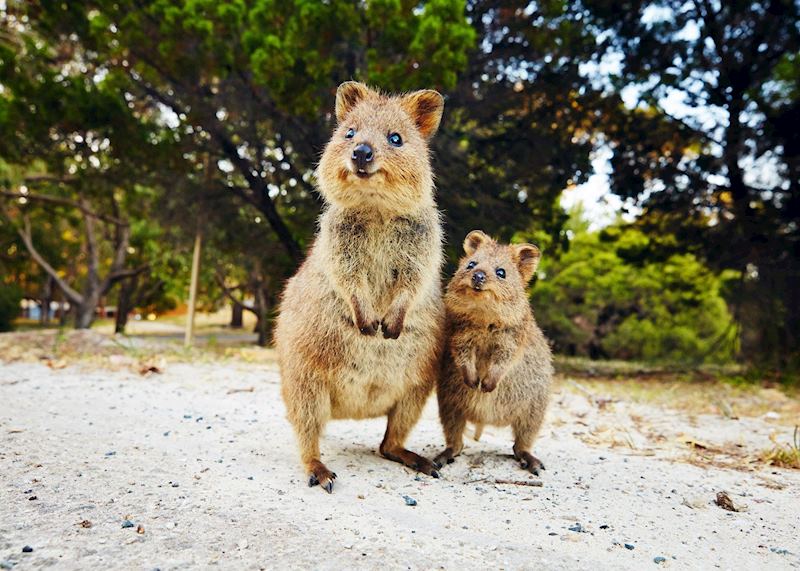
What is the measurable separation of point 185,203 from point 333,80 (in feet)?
13.0

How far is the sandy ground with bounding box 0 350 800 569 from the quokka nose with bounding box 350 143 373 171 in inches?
64.3

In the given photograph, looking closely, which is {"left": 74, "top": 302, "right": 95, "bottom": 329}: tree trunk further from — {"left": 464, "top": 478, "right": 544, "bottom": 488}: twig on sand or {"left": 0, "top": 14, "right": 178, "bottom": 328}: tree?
{"left": 464, "top": 478, "right": 544, "bottom": 488}: twig on sand

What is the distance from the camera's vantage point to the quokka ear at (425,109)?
347cm

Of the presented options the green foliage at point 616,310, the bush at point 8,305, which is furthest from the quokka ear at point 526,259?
the bush at point 8,305

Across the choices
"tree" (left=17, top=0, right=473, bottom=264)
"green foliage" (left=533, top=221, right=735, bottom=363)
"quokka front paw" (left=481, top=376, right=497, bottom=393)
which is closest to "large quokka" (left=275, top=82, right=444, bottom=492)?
"quokka front paw" (left=481, top=376, right=497, bottom=393)

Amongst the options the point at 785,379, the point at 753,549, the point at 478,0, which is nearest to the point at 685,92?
the point at 478,0

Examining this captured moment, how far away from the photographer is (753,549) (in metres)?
2.63

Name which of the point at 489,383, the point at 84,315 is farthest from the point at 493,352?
the point at 84,315

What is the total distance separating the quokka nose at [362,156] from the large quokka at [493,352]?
0.97 metres

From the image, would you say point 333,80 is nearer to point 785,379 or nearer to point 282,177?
point 282,177

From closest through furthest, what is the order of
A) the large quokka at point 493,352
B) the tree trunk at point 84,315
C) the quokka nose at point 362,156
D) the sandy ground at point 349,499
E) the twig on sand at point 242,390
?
the sandy ground at point 349,499 < the quokka nose at point 362,156 < the large quokka at point 493,352 < the twig on sand at point 242,390 < the tree trunk at point 84,315

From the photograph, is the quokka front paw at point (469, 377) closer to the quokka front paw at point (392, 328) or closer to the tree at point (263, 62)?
the quokka front paw at point (392, 328)

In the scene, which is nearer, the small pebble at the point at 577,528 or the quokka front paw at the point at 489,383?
the small pebble at the point at 577,528

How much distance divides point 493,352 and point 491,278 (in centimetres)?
45
